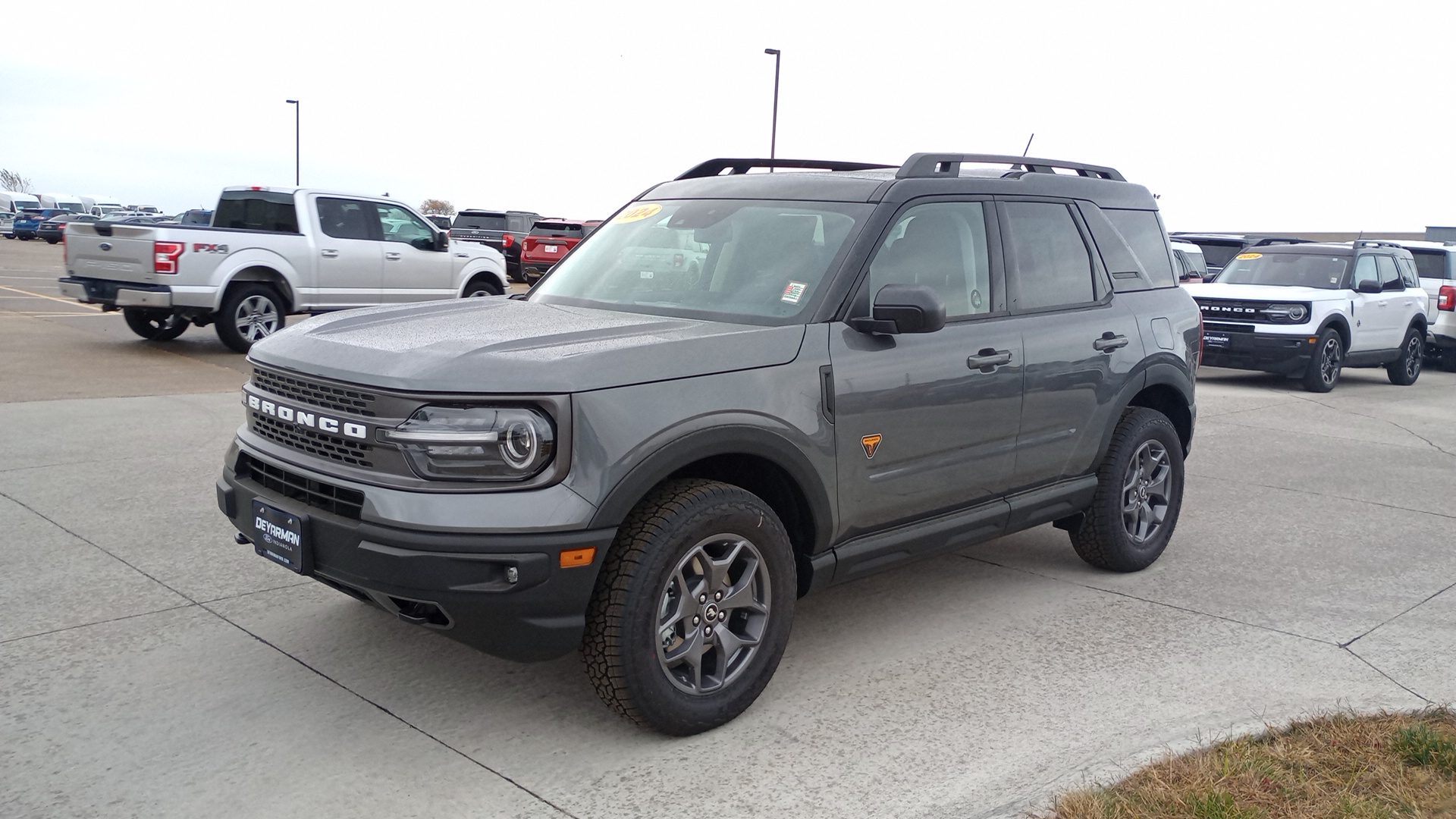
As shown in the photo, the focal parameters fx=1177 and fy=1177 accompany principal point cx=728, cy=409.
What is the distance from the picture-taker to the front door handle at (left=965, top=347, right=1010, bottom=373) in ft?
15.3

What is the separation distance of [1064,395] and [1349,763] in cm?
195

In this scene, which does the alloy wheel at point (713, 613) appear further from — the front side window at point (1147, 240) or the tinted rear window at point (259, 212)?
the tinted rear window at point (259, 212)

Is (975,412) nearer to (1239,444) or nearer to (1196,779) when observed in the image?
(1196,779)

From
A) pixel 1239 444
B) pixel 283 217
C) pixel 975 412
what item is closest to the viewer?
pixel 975 412

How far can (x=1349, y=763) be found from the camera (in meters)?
3.62

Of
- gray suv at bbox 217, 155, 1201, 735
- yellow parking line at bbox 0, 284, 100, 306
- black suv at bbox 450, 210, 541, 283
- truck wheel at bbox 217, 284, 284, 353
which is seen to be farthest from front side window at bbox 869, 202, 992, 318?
black suv at bbox 450, 210, 541, 283

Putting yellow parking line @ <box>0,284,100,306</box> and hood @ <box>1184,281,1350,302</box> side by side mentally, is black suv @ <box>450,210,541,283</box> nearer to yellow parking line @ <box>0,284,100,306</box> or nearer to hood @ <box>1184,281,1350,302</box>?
yellow parking line @ <box>0,284,100,306</box>

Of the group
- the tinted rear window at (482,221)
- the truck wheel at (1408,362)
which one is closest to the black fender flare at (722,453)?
the truck wheel at (1408,362)

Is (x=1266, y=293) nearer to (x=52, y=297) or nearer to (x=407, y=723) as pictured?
(x=407, y=723)

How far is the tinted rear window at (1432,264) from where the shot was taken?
18.5 metres

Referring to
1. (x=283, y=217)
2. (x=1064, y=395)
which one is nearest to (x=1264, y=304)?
(x=1064, y=395)

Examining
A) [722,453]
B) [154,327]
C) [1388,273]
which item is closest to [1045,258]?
[722,453]

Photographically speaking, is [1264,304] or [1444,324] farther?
[1444,324]

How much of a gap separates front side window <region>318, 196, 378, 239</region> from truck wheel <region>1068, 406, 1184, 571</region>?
11.0 meters
